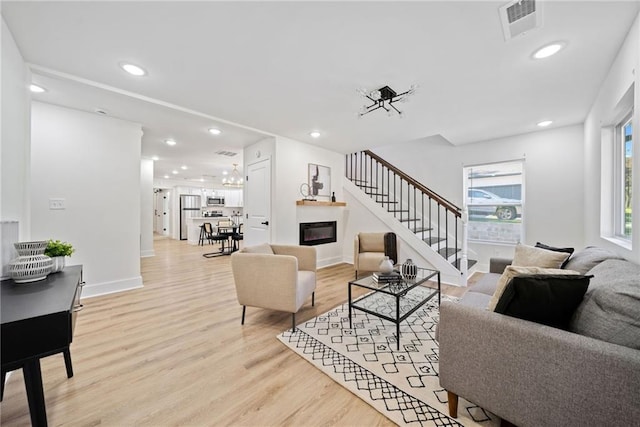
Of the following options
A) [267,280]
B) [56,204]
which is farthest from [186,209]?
[267,280]

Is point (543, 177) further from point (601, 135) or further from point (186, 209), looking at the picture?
point (186, 209)

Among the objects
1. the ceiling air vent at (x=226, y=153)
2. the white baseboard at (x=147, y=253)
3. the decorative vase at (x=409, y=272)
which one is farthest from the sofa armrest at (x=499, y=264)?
the white baseboard at (x=147, y=253)

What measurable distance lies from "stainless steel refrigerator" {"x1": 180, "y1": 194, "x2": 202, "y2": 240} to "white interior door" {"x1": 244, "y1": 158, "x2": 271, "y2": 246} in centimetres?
635

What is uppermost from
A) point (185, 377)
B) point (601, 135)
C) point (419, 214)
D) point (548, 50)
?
point (548, 50)

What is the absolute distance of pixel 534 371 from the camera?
1.07m

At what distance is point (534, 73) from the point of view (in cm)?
231

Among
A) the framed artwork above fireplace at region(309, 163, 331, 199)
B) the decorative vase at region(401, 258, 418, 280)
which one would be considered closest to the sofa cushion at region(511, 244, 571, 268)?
the decorative vase at region(401, 258, 418, 280)

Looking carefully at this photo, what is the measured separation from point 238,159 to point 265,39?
4853mm

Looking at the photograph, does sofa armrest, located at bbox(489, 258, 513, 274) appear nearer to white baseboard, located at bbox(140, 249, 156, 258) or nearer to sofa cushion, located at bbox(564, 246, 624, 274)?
sofa cushion, located at bbox(564, 246, 624, 274)

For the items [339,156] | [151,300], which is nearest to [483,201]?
[339,156]

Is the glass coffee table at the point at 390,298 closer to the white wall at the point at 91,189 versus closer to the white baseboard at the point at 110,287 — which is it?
the white baseboard at the point at 110,287

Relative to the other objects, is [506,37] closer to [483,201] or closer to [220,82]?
[220,82]

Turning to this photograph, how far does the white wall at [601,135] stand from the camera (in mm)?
1654

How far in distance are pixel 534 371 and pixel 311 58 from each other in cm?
249
